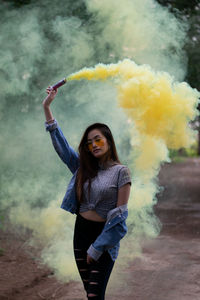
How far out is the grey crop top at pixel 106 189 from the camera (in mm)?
2691

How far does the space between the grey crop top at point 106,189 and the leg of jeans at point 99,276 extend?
29cm

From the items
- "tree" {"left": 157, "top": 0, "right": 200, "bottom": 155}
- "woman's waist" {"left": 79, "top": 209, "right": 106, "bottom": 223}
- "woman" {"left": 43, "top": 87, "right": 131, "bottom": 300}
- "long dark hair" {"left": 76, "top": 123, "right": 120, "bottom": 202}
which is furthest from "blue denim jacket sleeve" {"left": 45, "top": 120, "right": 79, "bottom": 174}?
"tree" {"left": 157, "top": 0, "right": 200, "bottom": 155}

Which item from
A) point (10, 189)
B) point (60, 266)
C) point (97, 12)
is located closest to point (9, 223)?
point (10, 189)

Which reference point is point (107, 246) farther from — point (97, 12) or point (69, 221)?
point (97, 12)

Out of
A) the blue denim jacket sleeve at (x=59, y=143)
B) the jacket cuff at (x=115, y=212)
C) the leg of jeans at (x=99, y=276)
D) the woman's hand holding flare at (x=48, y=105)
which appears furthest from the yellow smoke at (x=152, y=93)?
the leg of jeans at (x=99, y=276)

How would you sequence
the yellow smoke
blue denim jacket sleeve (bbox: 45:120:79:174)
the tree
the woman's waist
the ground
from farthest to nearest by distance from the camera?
the tree, the ground, the yellow smoke, blue denim jacket sleeve (bbox: 45:120:79:174), the woman's waist

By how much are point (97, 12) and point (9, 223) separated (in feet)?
12.9

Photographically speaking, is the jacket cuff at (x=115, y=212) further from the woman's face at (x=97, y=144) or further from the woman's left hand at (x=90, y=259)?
the woman's face at (x=97, y=144)

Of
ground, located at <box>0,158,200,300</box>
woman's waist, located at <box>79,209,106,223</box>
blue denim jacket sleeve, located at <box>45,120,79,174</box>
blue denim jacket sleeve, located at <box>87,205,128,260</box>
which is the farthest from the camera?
ground, located at <box>0,158,200,300</box>

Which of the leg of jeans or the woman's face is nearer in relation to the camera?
the leg of jeans

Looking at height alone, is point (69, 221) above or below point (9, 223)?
above

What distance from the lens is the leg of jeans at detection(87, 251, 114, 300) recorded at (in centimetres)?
263

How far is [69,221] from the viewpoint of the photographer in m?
5.60

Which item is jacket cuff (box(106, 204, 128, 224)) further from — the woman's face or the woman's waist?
the woman's face
